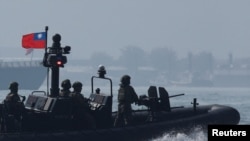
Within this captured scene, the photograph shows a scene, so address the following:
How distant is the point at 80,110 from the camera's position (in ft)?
60.2

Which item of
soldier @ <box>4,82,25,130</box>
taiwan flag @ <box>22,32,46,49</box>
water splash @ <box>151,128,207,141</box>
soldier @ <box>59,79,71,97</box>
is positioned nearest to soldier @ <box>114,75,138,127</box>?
water splash @ <box>151,128,207,141</box>

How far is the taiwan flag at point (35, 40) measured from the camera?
19.5m

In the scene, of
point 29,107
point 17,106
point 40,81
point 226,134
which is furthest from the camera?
point 40,81

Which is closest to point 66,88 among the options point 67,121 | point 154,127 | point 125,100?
point 67,121

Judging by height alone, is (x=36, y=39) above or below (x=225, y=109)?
above

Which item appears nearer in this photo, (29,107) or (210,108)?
(29,107)

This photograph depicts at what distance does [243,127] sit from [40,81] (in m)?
140

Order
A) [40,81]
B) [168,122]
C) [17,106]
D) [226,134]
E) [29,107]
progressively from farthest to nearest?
[40,81]
[168,122]
[29,107]
[17,106]
[226,134]

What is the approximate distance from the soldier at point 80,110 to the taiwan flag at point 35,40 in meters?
1.77

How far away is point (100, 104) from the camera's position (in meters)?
19.2

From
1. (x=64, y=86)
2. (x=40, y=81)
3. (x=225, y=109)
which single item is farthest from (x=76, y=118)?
(x=40, y=81)

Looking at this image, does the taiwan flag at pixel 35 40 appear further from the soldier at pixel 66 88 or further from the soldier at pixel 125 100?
the soldier at pixel 125 100

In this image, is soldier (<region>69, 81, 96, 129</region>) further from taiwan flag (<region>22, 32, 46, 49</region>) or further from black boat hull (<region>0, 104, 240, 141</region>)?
taiwan flag (<region>22, 32, 46, 49</region>)

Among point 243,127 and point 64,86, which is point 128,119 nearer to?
point 64,86
